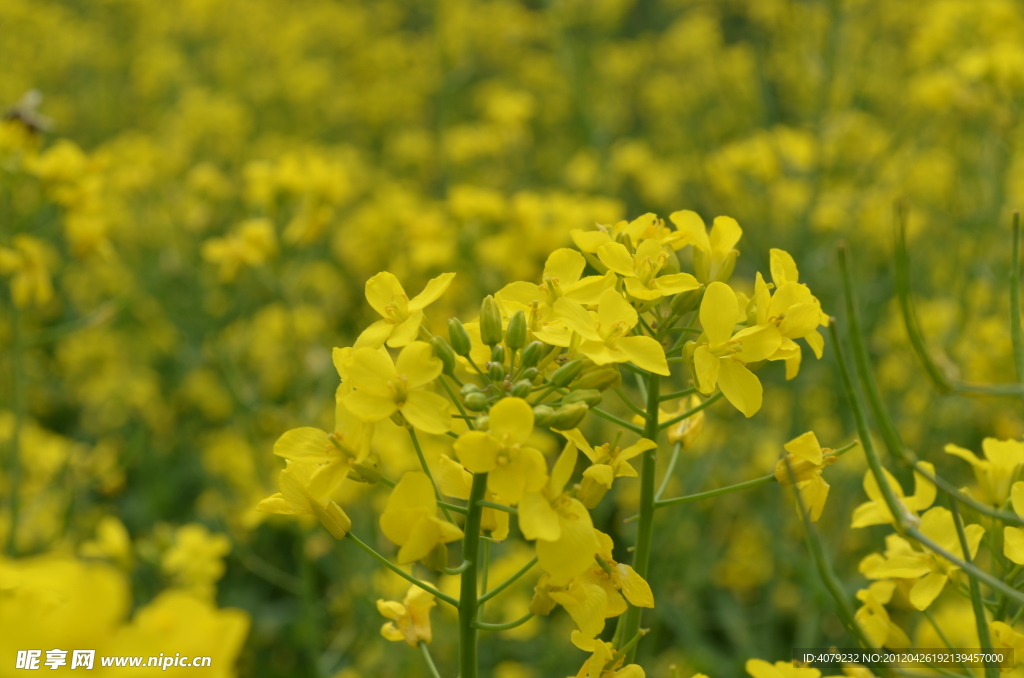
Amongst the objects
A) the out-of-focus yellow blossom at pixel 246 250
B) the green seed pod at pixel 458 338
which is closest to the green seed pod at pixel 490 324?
the green seed pod at pixel 458 338

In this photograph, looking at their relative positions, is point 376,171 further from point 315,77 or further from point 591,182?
point 591,182

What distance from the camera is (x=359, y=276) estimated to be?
4195 millimetres

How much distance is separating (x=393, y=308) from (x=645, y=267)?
11.4 inches

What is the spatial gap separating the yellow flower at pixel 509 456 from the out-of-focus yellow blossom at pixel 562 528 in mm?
15

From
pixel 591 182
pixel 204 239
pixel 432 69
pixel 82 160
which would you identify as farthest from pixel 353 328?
pixel 432 69

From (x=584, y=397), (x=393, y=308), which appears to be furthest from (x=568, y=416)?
(x=393, y=308)

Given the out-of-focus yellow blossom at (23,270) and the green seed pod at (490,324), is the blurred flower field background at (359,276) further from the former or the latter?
the green seed pod at (490,324)

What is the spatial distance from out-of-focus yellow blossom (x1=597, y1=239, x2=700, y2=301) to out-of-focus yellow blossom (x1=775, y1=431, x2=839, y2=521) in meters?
0.22

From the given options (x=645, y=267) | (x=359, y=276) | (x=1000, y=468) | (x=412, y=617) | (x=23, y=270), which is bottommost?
(x=359, y=276)

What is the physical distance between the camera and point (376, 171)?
5660 millimetres

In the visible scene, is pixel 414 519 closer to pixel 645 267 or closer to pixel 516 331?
pixel 516 331

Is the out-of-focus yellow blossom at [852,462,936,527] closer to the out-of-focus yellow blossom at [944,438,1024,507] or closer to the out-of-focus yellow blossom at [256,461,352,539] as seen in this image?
the out-of-focus yellow blossom at [944,438,1024,507]

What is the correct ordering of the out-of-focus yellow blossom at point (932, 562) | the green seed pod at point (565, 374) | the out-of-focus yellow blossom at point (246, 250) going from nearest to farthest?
1. the green seed pod at point (565, 374)
2. the out-of-focus yellow blossom at point (932, 562)
3. the out-of-focus yellow blossom at point (246, 250)

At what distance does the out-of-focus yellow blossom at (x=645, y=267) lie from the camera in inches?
36.5
